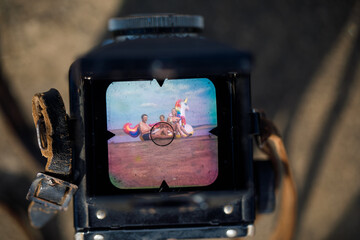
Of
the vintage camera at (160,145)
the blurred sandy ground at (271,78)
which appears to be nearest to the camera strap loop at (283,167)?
the vintage camera at (160,145)

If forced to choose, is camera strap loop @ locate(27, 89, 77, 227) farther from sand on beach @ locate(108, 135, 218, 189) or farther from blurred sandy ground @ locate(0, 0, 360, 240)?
blurred sandy ground @ locate(0, 0, 360, 240)

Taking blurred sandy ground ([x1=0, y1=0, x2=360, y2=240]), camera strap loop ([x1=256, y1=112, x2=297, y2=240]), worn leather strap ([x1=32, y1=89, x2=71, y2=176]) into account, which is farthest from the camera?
blurred sandy ground ([x1=0, y1=0, x2=360, y2=240])

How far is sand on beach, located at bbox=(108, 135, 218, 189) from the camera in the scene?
2.20 feet

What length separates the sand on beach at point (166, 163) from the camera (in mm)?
671

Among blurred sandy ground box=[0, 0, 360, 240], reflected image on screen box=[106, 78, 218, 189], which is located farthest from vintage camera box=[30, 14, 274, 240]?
blurred sandy ground box=[0, 0, 360, 240]

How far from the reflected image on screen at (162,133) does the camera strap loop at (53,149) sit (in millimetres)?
75

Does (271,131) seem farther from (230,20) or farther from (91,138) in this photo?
(230,20)

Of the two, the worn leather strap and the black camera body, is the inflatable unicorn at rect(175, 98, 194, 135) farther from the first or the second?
the worn leather strap

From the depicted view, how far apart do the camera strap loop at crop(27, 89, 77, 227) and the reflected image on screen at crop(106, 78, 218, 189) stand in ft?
0.24

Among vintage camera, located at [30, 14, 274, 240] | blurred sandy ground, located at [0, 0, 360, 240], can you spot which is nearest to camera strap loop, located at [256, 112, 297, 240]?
vintage camera, located at [30, 14, 274, 240]

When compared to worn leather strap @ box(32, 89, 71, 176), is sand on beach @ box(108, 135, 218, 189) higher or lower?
lower

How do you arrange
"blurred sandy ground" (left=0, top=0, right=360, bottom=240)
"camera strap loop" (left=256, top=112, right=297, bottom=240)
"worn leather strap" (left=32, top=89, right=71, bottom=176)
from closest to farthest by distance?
"worn leather strap" (left=32, top=89, right=71, bottom=176) → "camera strap loop" (left=256, top=112, right=297, bottom=240) → "blurred sandy ground" (left=0, top=0, right=360, bottom=240)

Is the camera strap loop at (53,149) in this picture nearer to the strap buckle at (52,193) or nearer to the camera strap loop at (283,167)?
the strap buckle at (52,193)

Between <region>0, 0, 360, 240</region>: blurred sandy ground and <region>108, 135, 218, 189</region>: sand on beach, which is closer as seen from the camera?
<region>108, 135, 218, 189</region>: sand on beach
